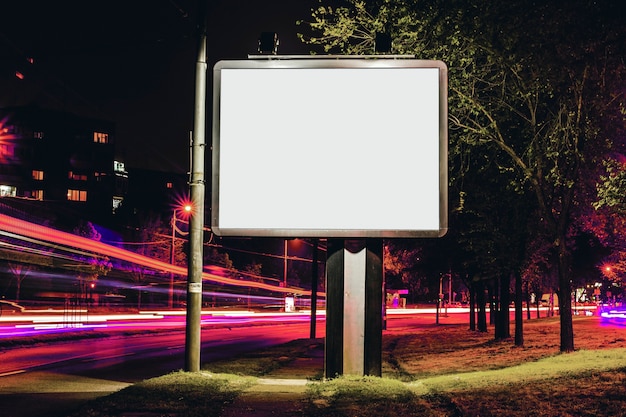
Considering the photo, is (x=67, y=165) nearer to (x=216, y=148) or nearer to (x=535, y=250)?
(x=535, y=250)

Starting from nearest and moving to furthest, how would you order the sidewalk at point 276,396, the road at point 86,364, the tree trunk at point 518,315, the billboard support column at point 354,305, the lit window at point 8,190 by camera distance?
the sidewalk at point 276,396, the road at point 86,364, the billboard support column at point 354,305, the tree trunk at point 518,315, the lit window at point 8,190

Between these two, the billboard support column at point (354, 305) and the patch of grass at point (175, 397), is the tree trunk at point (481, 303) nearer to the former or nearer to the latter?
the billboard support column at point (354, 305)

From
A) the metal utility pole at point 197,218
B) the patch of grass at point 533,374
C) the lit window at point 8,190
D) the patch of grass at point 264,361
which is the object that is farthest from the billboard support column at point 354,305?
the lit window at point 8,190

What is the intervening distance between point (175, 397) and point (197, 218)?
3.61 meters

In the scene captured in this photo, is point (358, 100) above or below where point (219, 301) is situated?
above

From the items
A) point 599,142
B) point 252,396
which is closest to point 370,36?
point 599,142

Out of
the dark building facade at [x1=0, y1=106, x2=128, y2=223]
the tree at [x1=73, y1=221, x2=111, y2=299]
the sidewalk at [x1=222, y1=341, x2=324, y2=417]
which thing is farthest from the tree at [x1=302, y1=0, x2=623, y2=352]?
the dark building facade at [x1=0, y1=106, x2=128, y2=223]

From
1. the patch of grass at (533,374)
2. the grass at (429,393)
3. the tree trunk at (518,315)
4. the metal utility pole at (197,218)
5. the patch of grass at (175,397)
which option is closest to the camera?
the grass at (429,393)

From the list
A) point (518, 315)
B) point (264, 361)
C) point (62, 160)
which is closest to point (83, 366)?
point (264, 361)

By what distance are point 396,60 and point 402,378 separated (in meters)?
7.83

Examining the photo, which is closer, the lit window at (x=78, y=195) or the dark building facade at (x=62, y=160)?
the dark building facade at (x=62, y=160)

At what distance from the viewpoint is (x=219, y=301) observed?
82.6 m

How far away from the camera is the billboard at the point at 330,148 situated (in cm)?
1192

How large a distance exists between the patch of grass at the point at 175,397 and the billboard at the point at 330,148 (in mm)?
2550
